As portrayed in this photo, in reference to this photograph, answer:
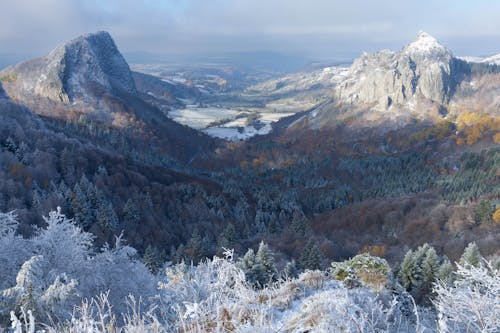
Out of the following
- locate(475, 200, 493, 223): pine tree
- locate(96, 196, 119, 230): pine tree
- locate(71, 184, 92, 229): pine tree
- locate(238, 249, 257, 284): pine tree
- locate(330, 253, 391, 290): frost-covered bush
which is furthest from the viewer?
locate(475, 200, 493, 223): pine tree

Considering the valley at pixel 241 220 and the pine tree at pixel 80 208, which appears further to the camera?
the pine tree at pixel 80 208

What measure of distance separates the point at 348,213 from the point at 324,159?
265 feet

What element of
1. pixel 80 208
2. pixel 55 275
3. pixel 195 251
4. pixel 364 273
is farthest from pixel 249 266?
pixel 80 208

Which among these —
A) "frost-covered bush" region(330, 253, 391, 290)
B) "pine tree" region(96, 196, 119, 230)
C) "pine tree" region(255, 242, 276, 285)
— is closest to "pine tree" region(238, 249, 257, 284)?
"pine tree" region(255, 242, 276, 285)

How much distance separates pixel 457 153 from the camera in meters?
147

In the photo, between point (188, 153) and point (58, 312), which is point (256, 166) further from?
point (58, 312)

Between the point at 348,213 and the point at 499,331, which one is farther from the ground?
the point at 499,331

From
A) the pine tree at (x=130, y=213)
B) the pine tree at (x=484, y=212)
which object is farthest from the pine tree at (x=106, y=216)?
the pine tree at (x=484, y=212)

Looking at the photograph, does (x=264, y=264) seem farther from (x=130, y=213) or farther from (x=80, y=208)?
(x=130, y=213)

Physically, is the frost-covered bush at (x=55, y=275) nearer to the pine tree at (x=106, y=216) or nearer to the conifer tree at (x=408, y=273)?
the conifer tree at (x=408, y=273)

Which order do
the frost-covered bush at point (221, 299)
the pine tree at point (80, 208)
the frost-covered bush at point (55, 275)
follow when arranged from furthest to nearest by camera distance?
the pine tree at point (80, 208) < the frost-covered bush at point (55, 275) < the frost-covered bush at point (221, 299)

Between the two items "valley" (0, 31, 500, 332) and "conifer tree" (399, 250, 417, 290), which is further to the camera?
"conifer tree" (399, 250, 417, 290)

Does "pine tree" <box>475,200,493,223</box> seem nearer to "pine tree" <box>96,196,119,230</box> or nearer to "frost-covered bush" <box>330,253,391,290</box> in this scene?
"frost-covered bush" <box>330,253,391,290</box>

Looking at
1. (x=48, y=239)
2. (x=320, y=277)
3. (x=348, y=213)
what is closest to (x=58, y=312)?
(x=48, y=239)
